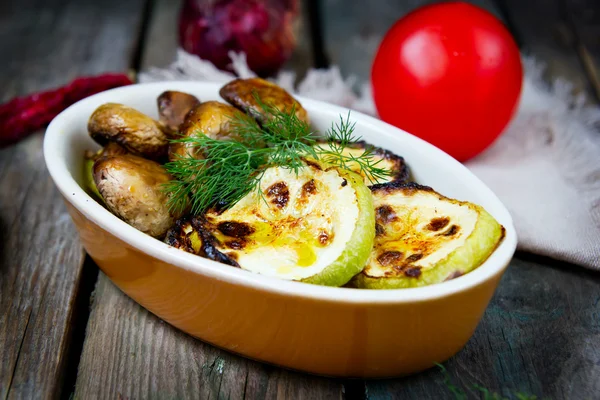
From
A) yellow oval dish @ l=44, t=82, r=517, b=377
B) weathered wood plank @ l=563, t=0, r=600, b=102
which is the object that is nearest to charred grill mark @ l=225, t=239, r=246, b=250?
yellow oval dish @ l=44, t=82, r=517, b=377

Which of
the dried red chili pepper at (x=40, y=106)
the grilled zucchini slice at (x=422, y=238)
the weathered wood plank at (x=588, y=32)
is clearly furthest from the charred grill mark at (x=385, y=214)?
the weathered wood plank at (x=588, y=32)

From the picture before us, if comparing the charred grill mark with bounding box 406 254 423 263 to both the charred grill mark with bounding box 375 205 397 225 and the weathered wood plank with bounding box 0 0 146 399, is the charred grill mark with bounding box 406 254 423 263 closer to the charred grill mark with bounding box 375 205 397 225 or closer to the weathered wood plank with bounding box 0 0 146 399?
the charred grill mark with bounding box 375 205 397 225

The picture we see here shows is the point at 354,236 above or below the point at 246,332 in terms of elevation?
above

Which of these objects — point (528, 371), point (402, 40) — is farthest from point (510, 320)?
Result: point (402, 40)

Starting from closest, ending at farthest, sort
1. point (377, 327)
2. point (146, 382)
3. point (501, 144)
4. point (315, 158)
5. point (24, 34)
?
point (377, 327)
point (146, 382)
point (315, 158)
point (501, 144)
point (24, 34)

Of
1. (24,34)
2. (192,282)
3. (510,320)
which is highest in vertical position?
(192,282)

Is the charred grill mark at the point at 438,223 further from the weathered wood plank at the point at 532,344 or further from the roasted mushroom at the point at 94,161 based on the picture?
the roasted mushroom at the point at 94,161

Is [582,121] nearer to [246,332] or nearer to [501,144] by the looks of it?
[501,144]
